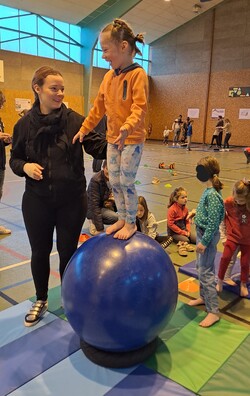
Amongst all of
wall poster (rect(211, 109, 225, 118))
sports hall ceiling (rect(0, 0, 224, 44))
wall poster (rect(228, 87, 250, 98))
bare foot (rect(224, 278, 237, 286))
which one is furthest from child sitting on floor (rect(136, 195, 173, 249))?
wall poster (rect(211, 109, 225, 118))

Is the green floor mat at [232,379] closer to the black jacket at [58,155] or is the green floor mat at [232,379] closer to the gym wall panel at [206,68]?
the black jacket at [58,155]

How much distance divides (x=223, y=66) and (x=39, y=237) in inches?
825

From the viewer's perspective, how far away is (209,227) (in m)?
2.58

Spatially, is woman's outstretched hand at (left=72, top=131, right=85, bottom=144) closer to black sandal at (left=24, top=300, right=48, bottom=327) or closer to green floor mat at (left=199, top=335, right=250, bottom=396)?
black sandal at (left=24, top=300, right=48, bottom=327)

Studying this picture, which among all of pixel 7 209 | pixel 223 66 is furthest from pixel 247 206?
pixel 223 66

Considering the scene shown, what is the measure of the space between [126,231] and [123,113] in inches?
29.0

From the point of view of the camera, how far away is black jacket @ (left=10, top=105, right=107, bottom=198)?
2418 millimetres

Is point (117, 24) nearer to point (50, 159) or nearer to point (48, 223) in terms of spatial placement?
point (50, 159)

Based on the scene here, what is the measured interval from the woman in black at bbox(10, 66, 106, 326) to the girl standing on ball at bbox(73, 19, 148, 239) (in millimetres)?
145

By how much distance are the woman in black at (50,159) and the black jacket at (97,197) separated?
2.15 m

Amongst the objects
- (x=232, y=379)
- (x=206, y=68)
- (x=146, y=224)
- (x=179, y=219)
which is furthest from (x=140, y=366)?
(x=206, y=68)

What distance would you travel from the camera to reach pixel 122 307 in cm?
200

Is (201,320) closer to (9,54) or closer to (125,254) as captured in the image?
(125,254)

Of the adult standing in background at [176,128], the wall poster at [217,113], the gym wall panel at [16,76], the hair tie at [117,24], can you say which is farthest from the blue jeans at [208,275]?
the wall poster at [217,113]
